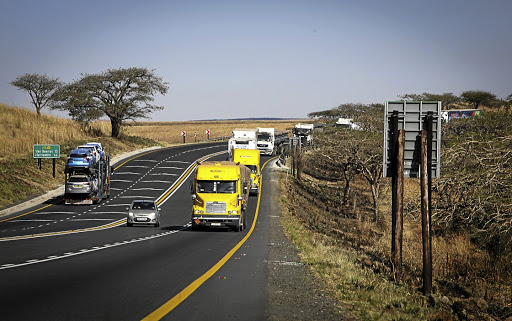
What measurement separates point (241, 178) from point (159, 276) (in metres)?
17.2

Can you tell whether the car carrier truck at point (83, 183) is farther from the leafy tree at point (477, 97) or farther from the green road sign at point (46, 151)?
the leafy tree at point (477, 97)

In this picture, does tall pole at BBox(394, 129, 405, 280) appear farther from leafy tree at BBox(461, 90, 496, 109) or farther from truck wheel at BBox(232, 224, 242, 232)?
leafy tree at BBox(461, 90, 496, 109)

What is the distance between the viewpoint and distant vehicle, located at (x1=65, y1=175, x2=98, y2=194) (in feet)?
148

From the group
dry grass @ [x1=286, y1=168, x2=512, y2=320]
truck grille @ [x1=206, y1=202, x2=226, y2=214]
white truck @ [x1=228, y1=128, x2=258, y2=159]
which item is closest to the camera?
dry grass @ [x1=286, y1=168, x2=512, y2=320]

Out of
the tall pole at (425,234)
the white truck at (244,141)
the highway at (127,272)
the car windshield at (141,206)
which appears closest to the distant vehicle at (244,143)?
the white truck at (244,141)

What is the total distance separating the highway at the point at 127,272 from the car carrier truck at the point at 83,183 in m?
7.45

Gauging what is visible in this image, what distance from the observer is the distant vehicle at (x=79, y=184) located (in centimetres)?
4497


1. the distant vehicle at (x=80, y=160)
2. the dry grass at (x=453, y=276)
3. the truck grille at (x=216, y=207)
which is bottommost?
the dry grass at (x=453, y=276)

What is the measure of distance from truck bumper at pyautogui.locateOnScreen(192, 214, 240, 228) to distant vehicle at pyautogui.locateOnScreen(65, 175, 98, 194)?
1808 cm

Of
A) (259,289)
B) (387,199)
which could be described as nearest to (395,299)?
(259,289)

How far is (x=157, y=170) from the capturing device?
66.7m

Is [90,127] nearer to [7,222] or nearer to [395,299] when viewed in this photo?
[7,222]

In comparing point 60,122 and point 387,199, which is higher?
point 60,122

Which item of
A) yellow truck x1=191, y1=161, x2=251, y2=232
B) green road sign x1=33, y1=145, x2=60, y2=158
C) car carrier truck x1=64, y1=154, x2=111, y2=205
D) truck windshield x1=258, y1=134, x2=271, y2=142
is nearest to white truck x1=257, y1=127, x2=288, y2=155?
truck windshield x1=258, y1=134, x2=271, y2=142
